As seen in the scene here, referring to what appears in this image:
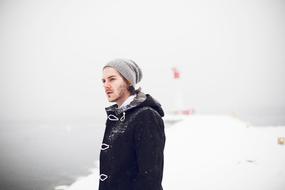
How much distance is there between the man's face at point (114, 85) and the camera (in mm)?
2910

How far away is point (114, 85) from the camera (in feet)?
9.55

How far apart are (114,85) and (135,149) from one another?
72 cm

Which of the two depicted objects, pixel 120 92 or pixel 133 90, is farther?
pixel 133 90

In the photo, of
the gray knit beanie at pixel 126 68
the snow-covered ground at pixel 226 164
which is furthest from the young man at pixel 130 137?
the snow-covered ground at pixel 226 164

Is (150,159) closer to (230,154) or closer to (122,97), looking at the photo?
(122,97)

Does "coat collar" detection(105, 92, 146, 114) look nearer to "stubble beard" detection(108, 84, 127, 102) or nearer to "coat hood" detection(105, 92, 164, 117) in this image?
"coat hood" detection(105, 92, 164, 117)

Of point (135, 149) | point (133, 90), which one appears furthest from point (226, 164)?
point (135, 149)

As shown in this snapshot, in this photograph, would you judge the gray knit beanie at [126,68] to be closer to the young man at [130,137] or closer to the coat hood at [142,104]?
the young man at [130,137]

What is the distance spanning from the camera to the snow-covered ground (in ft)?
28.1

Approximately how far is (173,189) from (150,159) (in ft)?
21.3

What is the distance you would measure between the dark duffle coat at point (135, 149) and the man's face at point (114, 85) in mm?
166

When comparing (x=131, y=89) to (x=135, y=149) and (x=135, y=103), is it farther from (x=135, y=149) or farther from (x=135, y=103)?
(x=135, y=149)

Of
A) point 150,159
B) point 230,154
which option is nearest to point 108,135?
point 150,159

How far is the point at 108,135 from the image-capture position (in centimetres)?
292
